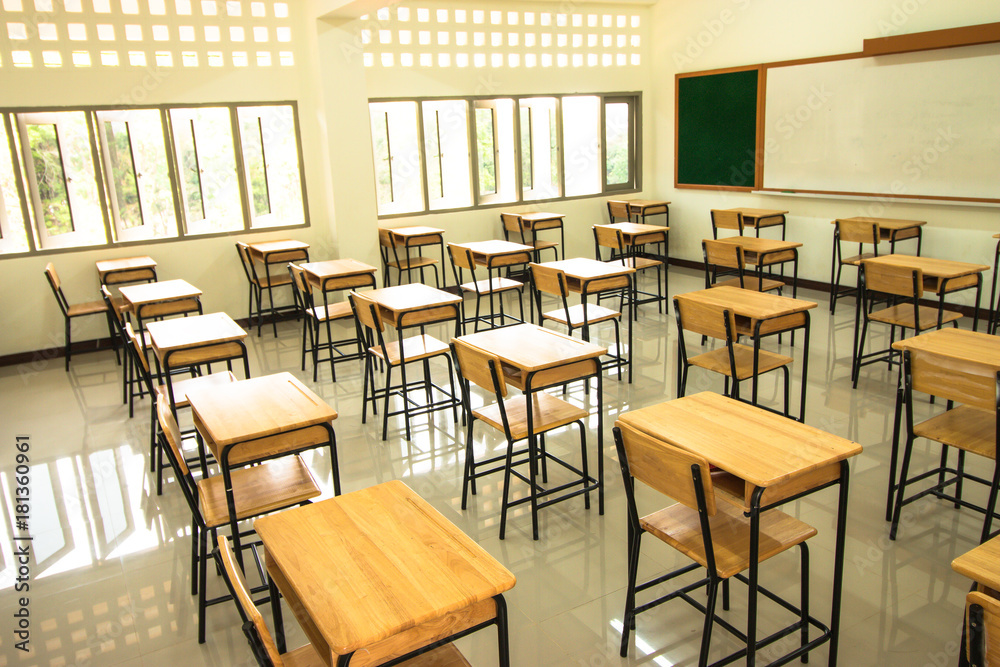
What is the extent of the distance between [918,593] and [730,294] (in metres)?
1.99

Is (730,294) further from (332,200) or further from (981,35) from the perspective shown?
(332,200)

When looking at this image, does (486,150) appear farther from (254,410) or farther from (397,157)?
(254,410)

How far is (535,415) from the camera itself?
10.9ft

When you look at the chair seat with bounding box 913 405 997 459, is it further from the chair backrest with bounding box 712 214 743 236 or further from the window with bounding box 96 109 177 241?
the window with bounding box 96 109 177 241

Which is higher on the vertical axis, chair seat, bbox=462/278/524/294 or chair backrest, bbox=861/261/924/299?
chair backrest, bbox=861/261/924/299

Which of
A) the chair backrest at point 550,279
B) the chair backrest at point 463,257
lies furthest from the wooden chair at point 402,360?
the chair backrest at point 463,257

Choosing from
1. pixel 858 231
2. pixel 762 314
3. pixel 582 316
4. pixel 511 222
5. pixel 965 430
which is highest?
pixel 511 222

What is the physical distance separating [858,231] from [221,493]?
585 cm

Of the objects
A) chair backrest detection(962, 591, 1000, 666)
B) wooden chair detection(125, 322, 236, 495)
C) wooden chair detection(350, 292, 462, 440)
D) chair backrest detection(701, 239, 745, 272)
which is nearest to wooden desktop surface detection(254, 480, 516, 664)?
chair backrest detection(962, 591, 1000, 666)

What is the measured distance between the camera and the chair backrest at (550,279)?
189 inches

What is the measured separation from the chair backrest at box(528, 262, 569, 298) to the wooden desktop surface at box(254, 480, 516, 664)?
9.41 feet

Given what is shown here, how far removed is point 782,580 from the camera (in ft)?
9.15

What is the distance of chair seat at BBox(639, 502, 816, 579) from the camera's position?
216cm

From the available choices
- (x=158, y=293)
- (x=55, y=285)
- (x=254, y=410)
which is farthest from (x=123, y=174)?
(x=254, y=410)
